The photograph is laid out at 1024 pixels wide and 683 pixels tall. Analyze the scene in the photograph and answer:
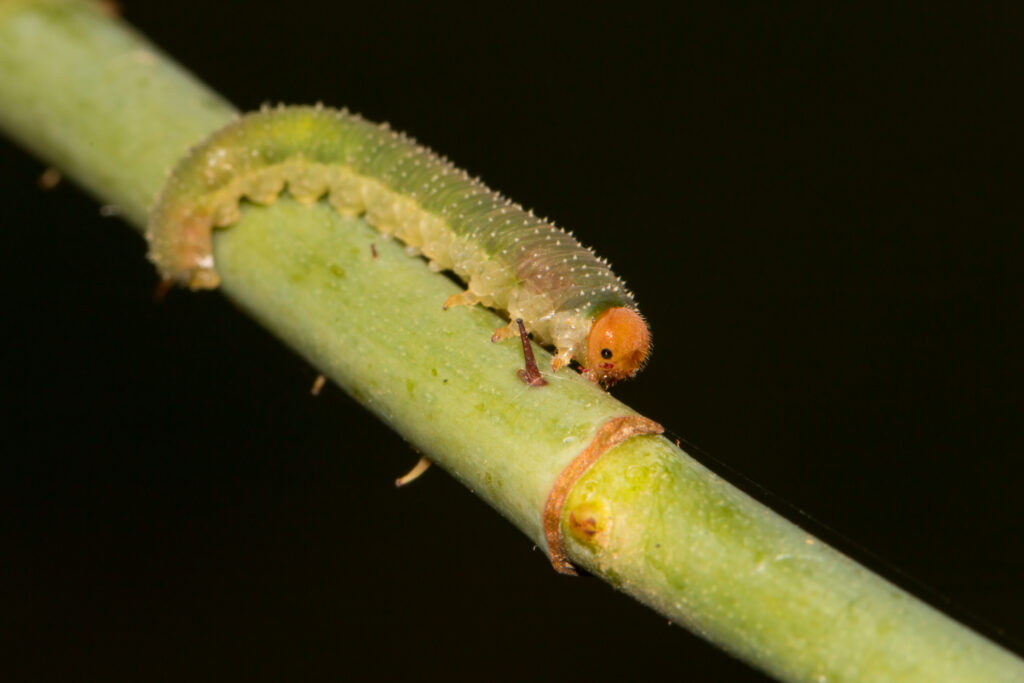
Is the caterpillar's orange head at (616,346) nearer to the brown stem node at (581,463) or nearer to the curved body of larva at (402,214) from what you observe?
the curved body of larva at (402,214)

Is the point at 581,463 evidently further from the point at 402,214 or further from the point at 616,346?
the point at 402,214

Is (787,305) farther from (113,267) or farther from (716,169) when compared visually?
(113,267)

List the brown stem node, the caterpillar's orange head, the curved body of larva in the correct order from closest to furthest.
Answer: the brown stem node → the caterpillar's orange head → the curved body of larva

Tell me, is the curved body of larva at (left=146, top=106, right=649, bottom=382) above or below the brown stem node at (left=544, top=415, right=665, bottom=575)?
above

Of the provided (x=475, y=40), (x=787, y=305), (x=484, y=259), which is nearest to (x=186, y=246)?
(x=484, y=259)

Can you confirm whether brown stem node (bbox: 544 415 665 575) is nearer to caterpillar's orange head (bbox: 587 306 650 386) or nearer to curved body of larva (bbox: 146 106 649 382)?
curved body of larva (bbox: 146 106 649 382)

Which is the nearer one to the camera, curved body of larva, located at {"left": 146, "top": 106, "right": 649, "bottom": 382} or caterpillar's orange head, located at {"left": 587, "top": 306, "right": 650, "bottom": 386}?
caterpillar's orange head, located at {"left": 587, "top": 306, "right": 650, "bottom": 386}

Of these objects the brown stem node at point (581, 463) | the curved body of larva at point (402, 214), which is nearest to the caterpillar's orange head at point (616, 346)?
the curved body of larva at point (402, 214)

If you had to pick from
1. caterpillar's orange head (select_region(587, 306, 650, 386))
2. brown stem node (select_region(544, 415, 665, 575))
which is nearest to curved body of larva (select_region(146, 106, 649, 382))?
caterpillar's orange head (select_region(587, 306, 650, 386))
